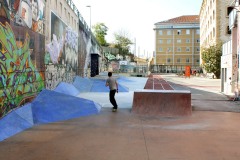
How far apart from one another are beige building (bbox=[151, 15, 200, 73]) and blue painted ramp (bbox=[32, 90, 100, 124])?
296 feet

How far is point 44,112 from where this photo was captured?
1140 centimetres

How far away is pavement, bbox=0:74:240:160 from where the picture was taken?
6.73 metres

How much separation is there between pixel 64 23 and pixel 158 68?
237 ft

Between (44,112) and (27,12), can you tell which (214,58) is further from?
(44,112)

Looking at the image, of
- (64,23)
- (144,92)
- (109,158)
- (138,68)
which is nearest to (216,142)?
(109,158)

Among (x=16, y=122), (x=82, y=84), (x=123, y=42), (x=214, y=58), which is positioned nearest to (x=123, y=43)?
(x=123, y=42)

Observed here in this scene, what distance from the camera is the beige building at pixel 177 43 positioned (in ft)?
337

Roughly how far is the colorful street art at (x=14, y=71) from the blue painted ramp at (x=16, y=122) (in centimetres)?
31

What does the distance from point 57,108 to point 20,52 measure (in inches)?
98.5

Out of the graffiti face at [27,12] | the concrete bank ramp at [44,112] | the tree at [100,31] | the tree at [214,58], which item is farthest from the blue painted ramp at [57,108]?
the tree at [100,31]

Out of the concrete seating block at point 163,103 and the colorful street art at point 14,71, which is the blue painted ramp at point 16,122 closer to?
the colorful street art at point 14,71

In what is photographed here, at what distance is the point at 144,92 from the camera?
13.7 meters

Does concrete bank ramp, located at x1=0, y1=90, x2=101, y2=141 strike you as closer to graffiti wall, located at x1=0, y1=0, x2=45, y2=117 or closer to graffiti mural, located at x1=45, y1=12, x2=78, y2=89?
graffiti wall, located at x1=0, y1=0, x2=45, y2=117

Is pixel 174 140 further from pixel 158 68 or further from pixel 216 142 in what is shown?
pixel 158 68
